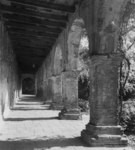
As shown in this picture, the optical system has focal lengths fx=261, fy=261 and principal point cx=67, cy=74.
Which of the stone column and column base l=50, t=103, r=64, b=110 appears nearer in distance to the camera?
the stone column

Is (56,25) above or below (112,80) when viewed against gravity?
above

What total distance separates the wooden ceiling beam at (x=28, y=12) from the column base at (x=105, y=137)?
4.94 metres

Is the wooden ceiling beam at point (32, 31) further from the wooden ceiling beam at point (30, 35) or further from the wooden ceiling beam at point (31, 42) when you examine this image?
the wooden ceiling beam at point (31, 42)

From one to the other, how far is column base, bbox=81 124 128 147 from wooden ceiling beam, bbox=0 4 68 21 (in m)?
4.94

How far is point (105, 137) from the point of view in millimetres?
5961

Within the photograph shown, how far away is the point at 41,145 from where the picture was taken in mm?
5922

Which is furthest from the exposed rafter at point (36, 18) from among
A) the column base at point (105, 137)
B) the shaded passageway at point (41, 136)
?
the column base at point (105, 137)

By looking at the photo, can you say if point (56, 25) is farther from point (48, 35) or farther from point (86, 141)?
point (86, 141)

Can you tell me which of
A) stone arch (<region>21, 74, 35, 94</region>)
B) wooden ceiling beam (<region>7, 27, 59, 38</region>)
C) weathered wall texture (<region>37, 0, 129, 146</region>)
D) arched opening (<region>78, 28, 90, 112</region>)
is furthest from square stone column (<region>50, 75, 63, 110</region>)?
stone arch (<region>21, 74, 35, 94</region>)

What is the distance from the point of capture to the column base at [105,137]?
593cm

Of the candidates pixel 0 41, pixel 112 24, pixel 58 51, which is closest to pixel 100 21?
pixel 112 24

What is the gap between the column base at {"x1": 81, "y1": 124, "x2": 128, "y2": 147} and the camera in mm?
5934

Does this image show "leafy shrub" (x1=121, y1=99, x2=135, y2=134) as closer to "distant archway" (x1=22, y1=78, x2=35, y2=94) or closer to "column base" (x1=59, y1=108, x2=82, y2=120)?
"column base" (x1=59, y1=108, x2=82, y2=120)

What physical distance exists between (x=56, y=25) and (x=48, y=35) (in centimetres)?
197
